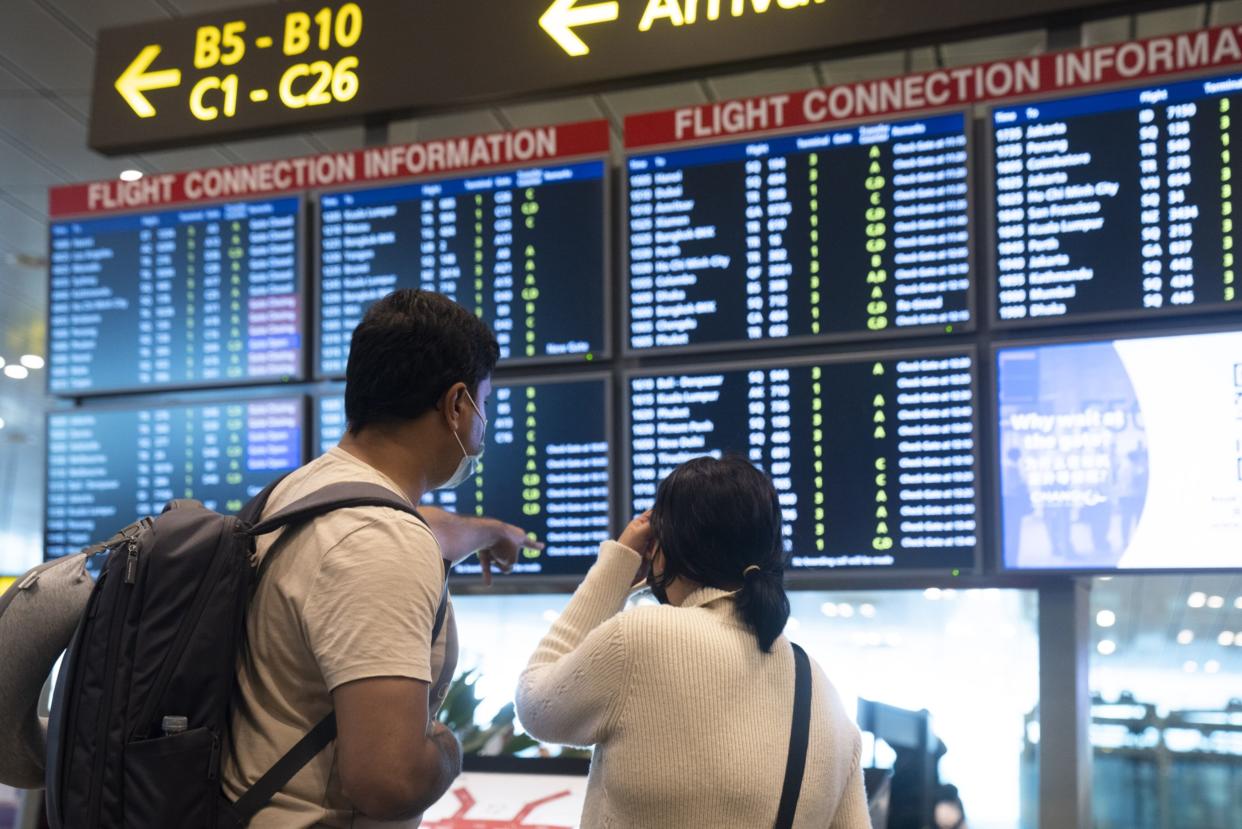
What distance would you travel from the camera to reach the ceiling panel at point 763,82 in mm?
5957

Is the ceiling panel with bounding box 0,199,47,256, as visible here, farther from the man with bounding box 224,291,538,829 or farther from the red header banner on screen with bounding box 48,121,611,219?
the man with bounding box 224,291,538,829

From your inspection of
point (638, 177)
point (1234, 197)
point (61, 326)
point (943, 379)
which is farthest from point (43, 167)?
point (1234, 197)

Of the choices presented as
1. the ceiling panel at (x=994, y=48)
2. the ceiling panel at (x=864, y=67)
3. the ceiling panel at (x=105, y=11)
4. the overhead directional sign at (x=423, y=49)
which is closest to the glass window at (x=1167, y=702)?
the overhead directional sign at (x=423, y=49)

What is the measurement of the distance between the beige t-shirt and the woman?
34 cm

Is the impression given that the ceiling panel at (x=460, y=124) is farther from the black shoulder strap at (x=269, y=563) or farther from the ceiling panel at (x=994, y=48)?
the black shoulder strap at (x=269, y=563)

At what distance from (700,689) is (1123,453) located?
5.25 ft

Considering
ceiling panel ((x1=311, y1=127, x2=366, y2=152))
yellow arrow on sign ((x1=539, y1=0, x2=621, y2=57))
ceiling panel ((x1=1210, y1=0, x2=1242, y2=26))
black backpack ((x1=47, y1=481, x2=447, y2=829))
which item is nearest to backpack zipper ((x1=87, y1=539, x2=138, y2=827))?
black backpack ((x1=47, y1=481, x2=447, y2=829))

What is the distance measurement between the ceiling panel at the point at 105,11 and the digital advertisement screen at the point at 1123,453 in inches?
155

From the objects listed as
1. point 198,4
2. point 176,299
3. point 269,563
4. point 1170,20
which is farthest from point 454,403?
point 1170,20

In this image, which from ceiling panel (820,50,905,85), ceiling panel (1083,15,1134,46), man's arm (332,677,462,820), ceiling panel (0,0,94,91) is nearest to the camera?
man's arm (332,677,462,820)

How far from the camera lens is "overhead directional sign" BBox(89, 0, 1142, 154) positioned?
3299 mm

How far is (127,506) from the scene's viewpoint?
383 centimetres

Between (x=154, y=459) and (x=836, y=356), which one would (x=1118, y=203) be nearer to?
(x=836, y=356)

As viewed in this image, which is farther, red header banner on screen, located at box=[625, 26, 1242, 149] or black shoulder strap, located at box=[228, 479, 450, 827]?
red header banner on screen, located at box=[625, 26, 1242, 149]
